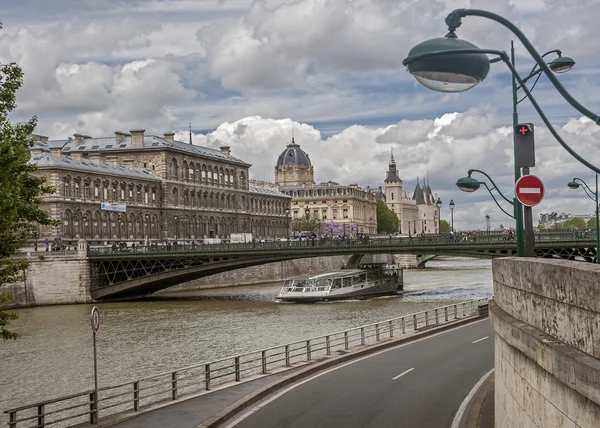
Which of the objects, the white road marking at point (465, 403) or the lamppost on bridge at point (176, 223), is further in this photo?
the lamppost on bridge at point (176, 223)

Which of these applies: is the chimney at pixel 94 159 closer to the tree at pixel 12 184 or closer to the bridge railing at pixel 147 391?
the bridge railing at pixel 147 391

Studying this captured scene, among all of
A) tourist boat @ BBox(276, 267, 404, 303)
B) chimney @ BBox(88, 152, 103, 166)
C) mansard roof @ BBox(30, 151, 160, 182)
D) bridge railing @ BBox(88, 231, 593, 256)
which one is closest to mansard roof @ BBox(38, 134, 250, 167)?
mansard roof @ BBox(30, 151, 160, 182)

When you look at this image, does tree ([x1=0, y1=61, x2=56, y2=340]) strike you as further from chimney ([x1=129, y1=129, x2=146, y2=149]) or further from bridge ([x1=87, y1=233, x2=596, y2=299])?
chimney ([x1=129, y1=129, x2=146, y2=149])

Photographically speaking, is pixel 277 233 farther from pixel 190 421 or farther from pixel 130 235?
pixel 190 421

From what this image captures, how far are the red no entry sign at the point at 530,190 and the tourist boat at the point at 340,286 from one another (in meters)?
55.3

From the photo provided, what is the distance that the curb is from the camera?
17.7 meters

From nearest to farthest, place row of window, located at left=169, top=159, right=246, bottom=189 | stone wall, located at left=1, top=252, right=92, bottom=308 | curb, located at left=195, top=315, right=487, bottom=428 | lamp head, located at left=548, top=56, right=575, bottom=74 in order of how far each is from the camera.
Result: lamp head, located at left=548, top=56, right=575, bottom=74
curb, located at left=195, top=315, right=487, bottom=428
stone wall, located at left=1, top=252, right=92, bottom=308
row of window, located at left=169, top=159, right=246, bottom=189

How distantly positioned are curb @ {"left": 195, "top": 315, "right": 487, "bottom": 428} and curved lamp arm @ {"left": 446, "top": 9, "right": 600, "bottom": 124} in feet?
36.6

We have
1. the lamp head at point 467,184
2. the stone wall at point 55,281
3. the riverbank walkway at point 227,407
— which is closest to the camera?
the riverbank walkway at point 227,407

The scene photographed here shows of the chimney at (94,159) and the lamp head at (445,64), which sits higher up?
the chimney at (94,159)

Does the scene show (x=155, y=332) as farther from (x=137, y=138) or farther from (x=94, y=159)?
(x=137, y=138)

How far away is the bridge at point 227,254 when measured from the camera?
63.7m

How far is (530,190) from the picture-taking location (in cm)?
1252

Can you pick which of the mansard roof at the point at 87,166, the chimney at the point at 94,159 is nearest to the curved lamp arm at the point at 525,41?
the mansard roof at the point at 87,166
